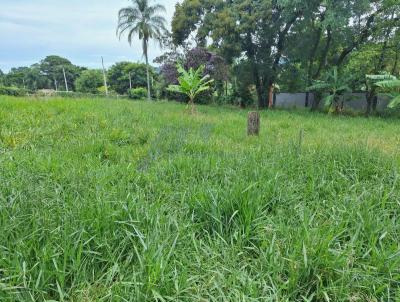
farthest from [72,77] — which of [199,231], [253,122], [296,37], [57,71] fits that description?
[199,231]

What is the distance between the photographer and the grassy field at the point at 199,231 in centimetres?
157

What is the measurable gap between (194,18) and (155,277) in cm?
1985

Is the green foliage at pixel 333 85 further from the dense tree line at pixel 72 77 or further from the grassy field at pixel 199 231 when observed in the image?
the dense tree line at pixel 72 77

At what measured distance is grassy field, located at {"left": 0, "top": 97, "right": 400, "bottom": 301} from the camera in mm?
1570

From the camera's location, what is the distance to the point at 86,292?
152cm

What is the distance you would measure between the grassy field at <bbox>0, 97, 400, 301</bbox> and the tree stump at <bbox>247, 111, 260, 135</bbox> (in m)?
2.72

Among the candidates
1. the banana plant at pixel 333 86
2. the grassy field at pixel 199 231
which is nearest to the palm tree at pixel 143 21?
the banana plant at pixel 333 86

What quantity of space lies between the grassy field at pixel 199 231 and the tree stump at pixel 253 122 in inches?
107

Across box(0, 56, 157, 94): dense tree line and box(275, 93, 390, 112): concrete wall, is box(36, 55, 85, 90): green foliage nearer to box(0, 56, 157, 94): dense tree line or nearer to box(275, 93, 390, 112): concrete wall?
box(0, 56, 157, 94): dense tree line

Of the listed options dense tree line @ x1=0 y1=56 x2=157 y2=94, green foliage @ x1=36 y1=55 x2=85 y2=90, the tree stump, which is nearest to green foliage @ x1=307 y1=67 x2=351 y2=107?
the tree stump

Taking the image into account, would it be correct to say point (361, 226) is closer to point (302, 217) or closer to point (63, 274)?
point (302, 217)

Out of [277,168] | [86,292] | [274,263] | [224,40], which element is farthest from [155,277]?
[224,40]

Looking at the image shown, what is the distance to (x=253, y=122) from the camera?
6328mm

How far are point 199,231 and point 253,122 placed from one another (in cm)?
446
